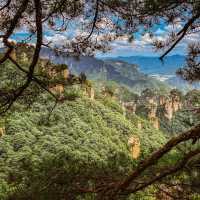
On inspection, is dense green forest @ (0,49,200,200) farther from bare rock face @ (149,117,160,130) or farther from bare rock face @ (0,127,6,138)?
bare rock face @ (149,117,160,130)

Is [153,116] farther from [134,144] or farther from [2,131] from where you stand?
[2,131]

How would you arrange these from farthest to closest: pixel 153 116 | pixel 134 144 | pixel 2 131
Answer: pixel 153 116
pixel 134 144
pixel 2 131

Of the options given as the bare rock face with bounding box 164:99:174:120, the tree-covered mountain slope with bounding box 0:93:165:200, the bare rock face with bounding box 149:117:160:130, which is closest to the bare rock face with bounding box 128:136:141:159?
the tree-covered mountain slope with bounding box 0:93:165:200

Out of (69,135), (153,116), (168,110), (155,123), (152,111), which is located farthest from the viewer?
(168,110)

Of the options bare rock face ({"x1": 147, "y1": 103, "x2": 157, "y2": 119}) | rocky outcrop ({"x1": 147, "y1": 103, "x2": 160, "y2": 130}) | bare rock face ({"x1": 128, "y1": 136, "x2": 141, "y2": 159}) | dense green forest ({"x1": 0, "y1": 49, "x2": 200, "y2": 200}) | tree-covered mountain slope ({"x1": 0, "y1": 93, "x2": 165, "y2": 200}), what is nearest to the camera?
dense green forest ({"x1": 0, "y1": 49, "x2": 200, "y2": 200})

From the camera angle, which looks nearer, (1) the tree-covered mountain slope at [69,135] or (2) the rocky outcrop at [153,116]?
(1) the tree-covered mountain slope at [69,135]

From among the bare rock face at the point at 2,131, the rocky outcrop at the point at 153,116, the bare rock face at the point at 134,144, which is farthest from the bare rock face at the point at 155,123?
the bare rock face at the point at 2,131

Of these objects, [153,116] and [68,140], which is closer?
[68,140]

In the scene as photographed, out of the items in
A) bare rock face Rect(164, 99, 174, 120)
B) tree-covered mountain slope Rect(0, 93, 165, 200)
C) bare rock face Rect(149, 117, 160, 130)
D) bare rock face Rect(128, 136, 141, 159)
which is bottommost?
bare rock face Rect(164, 99, 174, 120)

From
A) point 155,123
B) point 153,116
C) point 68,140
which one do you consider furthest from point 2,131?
point 153,116

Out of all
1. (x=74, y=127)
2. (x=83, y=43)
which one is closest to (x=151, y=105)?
(x=74, y=127)

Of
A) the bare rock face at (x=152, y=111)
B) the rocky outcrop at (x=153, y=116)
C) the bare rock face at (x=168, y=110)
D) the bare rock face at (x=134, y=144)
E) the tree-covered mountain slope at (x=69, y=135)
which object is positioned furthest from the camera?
the bare rock face at (x=168, y=110)

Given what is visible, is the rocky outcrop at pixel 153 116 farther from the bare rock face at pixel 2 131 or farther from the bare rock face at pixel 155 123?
the bare rock face at pixel 2 131

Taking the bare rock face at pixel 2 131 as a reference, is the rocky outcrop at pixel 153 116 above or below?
below
